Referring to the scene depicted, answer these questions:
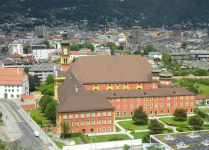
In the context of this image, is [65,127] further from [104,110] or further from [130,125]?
[130,125]

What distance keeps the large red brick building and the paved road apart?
18.1ft

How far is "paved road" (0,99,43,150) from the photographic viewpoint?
194ft

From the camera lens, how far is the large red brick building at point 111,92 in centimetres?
6631

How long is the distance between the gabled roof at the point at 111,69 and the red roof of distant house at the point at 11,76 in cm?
2393

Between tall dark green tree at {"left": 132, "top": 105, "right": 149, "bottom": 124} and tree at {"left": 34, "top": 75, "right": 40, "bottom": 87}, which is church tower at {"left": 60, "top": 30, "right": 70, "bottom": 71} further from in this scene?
tall dark green tree at {"left": 132, "top": 105, "right": 149, "bottom": 124}

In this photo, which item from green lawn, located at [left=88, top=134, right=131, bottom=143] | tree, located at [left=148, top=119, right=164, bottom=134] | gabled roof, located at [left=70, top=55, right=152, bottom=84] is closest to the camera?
green lawn, located at [left=88, top=134, right=131, bottom=143]

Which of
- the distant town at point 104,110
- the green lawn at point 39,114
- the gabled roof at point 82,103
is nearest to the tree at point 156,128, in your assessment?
the distant town at point 104,110

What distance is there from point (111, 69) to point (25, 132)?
90.6 ft

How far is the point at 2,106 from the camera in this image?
89.8 metres

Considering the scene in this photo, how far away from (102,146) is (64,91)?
74.8ft

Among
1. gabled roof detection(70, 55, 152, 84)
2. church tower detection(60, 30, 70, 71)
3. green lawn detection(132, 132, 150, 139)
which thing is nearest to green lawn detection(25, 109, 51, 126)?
gabled roof detection(70, 55, 152, 84)

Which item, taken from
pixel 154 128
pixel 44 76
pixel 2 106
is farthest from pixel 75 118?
pixel 44 76

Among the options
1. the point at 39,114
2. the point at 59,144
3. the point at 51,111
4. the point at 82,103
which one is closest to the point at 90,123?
the point at 82,103

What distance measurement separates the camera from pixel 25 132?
218 ft
